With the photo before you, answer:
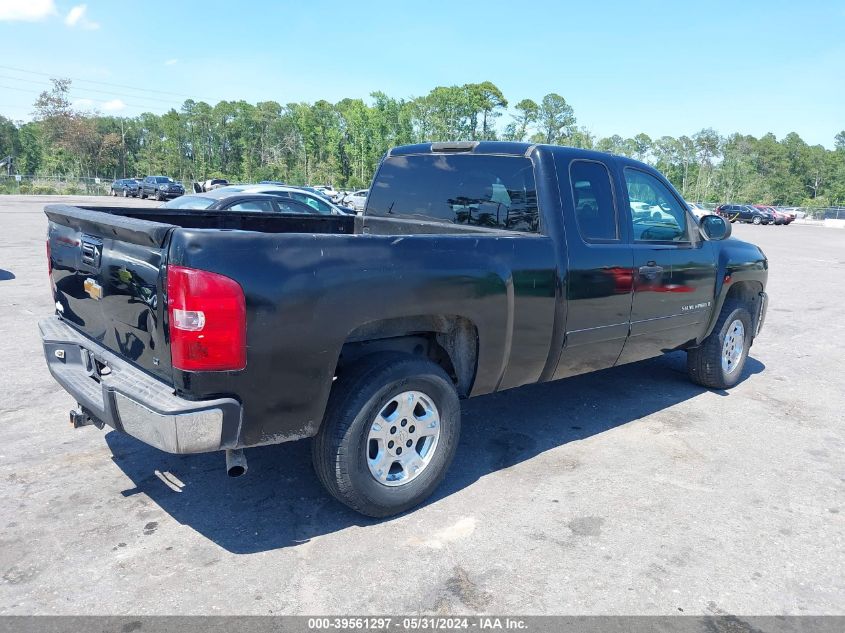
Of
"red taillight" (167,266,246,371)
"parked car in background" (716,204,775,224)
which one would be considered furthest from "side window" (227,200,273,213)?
"parked car in background" (716,204,775,224)

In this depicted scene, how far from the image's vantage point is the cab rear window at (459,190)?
4.32 m

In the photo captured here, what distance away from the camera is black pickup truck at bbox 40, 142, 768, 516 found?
2.79 meters

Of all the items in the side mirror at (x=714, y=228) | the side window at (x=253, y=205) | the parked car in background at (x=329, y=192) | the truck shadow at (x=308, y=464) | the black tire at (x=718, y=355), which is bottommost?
the truck shadow at (x=308, y=464)

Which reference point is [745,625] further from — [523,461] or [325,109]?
[325,109]

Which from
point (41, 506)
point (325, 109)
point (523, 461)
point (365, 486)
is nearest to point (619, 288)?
point (523, 461)

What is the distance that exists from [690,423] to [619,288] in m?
1.51

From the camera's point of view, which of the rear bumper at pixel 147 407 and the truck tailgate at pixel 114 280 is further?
the truck tailgate at pixel 114 280

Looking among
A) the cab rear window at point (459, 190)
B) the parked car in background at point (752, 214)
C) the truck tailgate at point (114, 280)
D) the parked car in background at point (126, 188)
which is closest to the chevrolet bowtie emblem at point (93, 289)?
the truck tailgate at point (114, 280)

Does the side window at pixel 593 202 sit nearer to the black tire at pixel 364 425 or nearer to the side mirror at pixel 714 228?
the side mirror at pixel 714 228

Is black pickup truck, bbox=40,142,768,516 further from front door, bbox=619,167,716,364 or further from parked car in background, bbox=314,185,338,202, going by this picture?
parked car in background, bbox=314,185,338,202

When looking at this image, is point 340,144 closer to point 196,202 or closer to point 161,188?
point 161,188

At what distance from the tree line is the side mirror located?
76.2 metres

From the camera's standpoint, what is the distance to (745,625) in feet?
9.11

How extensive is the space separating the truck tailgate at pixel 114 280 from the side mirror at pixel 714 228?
4.36 metres
